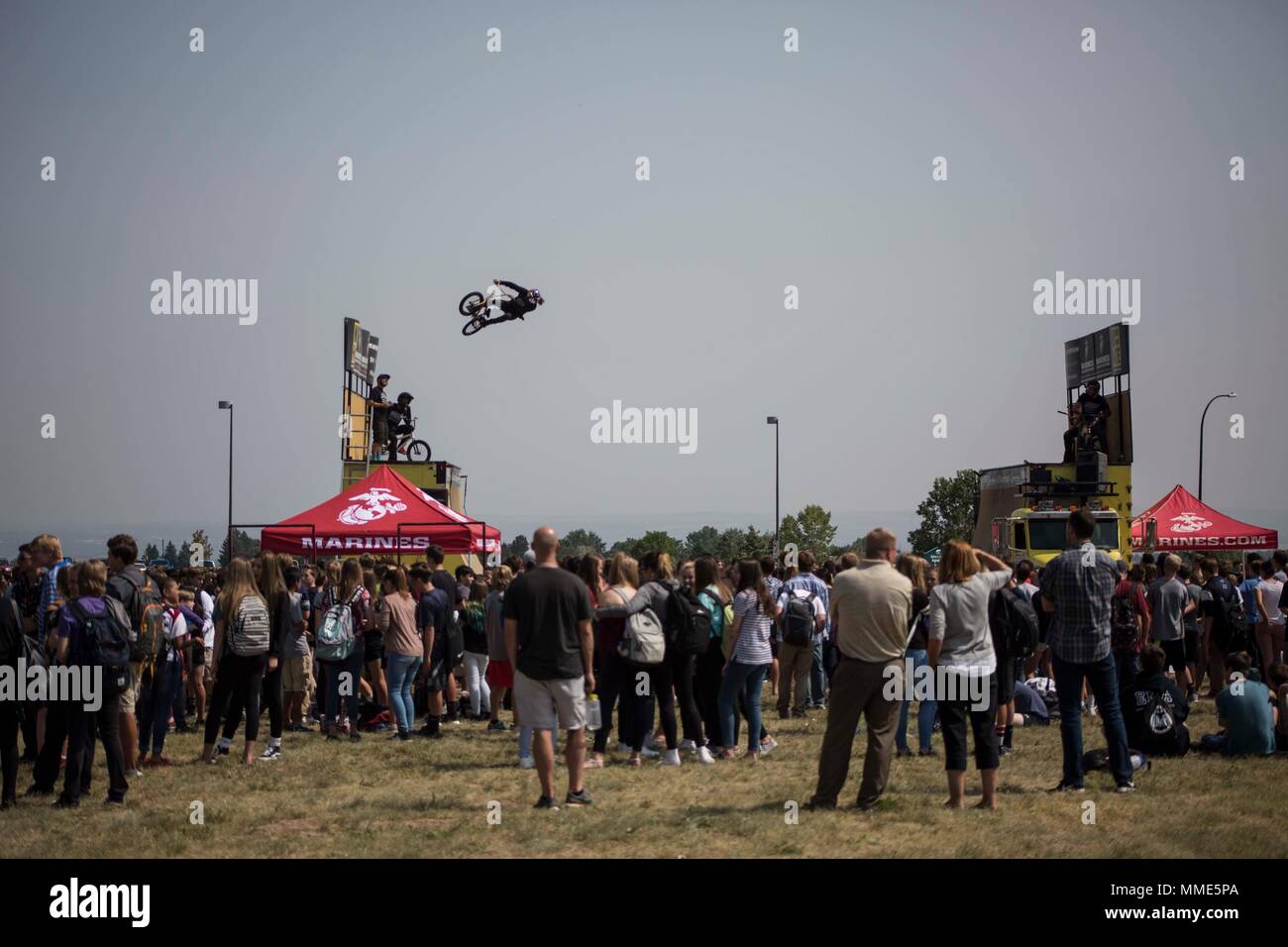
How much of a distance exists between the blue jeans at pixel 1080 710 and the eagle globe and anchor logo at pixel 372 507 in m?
13.0

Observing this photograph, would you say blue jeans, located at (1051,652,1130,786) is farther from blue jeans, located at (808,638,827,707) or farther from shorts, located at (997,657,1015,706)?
blue jeans, located at (808,638,827,707)

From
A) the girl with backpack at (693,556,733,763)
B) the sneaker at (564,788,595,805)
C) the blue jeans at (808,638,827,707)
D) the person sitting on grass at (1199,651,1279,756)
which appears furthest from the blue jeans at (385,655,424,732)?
the person sitting on grass at (1199,651,1279,756)

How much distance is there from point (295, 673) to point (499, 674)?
2274mm

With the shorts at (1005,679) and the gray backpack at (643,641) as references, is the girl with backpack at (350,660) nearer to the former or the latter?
the gray backpack at (643,641)

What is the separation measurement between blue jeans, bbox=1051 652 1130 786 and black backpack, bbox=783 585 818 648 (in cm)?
430

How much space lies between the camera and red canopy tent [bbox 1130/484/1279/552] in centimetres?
3344

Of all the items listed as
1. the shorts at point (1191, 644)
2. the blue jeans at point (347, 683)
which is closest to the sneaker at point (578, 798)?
the blue jeans at point (347, 683)

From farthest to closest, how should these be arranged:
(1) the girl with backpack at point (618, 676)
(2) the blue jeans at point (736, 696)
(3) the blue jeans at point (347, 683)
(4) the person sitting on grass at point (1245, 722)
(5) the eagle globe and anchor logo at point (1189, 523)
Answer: (5) the eagle globe and anchor logo at point (1189, 523) < (3) the blue jeans at point (347, 683) < (4) the person sitting on grass at point (1245, 722) < (2) the blue jeans at point (736, 696) < (1) the girl with backpack at point (618, 676)

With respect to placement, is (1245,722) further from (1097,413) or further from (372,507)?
(1097,413)

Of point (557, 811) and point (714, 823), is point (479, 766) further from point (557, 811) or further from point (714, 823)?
point (714, 823)

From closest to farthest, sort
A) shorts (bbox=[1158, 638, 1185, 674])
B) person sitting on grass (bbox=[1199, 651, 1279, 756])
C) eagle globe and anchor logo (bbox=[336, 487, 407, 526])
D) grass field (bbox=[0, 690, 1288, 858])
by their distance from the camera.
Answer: grass field (bbox=[0, 690, 1288, 858])
person sitting on grass (bbox=[1199, 651, 1279, 756])
shorts (bbox=[1158, 638, 1185, 674])
eagle globe and anchor logo (bbox=[336, 487, 407, 526])

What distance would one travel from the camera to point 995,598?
10.8 metres

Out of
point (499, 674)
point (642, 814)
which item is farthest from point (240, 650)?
point (642, 814)

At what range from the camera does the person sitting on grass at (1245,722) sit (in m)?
11.8
